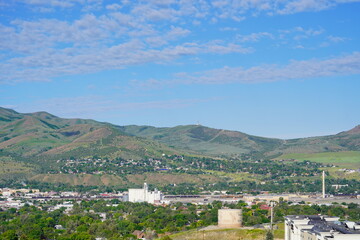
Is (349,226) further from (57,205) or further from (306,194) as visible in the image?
(306,194)

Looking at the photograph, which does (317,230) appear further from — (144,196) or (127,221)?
(144,196)

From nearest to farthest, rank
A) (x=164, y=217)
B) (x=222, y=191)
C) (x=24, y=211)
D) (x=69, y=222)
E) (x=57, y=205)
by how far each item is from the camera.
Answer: (x=69, y=222), (x=164, y=217), (x=24, y=211), (x=57, y=205), (x=222, y=191)

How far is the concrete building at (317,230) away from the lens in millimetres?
54625

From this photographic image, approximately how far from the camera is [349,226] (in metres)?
62.4

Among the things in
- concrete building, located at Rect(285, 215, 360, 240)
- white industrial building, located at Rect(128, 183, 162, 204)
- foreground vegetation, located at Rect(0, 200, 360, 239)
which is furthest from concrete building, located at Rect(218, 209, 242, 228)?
white industrial building, located at Rect(128, 183, 162, 204)

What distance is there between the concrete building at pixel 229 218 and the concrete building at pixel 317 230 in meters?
18.1

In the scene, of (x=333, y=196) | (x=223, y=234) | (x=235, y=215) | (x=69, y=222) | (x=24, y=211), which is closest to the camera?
(x=223, y=234)

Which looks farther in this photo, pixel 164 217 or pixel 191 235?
pixel 164 217

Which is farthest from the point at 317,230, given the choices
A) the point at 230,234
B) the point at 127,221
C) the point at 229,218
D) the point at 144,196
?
the point at 144,196

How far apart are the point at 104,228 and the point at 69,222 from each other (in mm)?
10548

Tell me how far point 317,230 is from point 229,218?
31034 mm

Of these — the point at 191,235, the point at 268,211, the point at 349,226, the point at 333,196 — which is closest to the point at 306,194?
the point at 333,196

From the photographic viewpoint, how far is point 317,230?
57406 mm

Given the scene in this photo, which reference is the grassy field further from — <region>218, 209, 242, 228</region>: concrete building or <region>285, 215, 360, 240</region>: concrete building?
<region>285, 215, 360, 240</region>: concrete building
